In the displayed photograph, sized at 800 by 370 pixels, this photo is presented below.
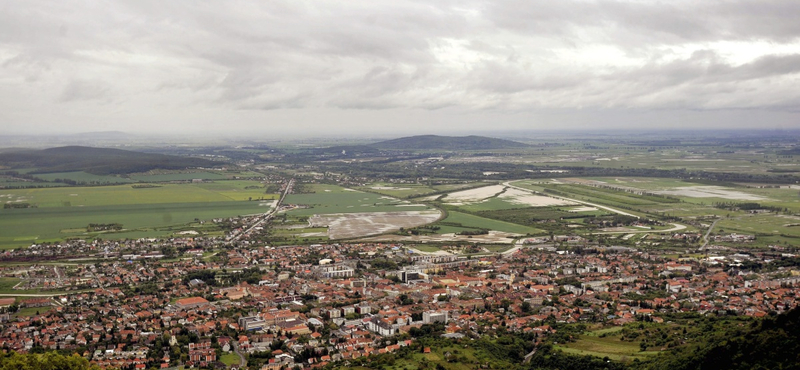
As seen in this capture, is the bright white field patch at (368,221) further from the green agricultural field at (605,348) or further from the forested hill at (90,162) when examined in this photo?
the forested hill at (90,162)

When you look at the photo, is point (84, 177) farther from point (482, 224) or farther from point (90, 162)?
point (482, 224)

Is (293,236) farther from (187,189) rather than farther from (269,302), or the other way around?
(187,189)

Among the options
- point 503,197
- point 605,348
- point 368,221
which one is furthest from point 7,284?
point 503,197

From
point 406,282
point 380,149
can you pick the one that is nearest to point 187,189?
point 406,282

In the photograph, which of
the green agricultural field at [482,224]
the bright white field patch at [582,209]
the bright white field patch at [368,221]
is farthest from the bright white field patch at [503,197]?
the green agricultural field at [482,224]

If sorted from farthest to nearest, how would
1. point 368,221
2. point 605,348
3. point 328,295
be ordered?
1. point 368,221
2. point 328,295
3. point 605,348

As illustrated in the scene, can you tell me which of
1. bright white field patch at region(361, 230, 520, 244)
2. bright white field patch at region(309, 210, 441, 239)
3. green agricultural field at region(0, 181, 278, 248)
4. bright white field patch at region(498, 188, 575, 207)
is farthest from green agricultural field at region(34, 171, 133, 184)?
bright white field patch at region(361, 230, 520, 244)
